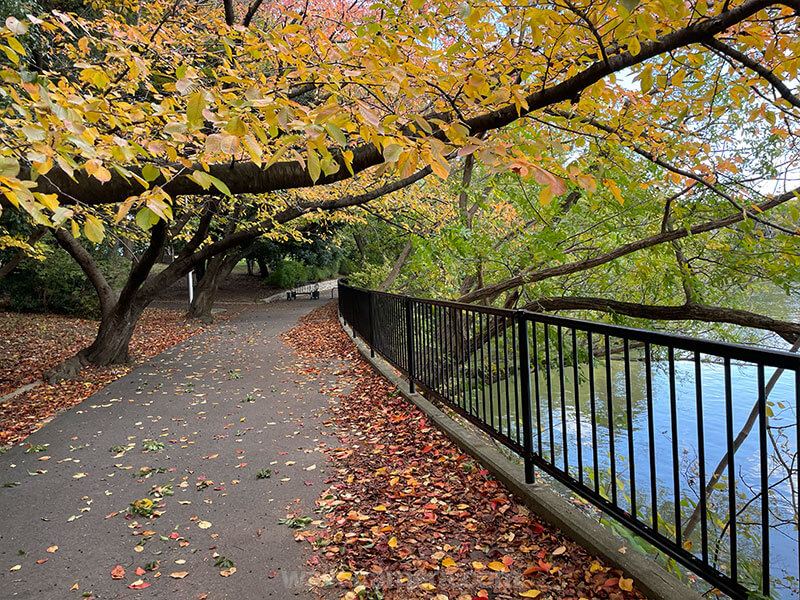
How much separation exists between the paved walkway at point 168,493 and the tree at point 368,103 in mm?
2019

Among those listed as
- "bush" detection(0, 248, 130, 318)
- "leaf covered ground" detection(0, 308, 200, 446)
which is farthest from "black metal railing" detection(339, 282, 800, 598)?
"bush" detection(0, 248, 130, 318)

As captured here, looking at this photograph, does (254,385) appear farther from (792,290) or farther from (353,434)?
(792,290)

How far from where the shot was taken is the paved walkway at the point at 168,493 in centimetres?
274

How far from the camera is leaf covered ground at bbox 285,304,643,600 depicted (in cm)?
244

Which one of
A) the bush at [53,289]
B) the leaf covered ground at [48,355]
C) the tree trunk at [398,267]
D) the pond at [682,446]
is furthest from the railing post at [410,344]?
the bush at [53,289]

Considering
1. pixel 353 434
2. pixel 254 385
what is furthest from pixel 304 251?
pixel 353 434

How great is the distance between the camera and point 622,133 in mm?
4855

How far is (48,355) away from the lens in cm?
999

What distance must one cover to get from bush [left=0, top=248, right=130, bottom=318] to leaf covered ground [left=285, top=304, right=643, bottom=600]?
49.6 ft

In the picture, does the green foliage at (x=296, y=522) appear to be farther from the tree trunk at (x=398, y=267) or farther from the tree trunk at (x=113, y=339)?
the tree trunk at (x=398, y=267)

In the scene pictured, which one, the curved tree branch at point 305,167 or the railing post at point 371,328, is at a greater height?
the curved tree branch at point 305,167

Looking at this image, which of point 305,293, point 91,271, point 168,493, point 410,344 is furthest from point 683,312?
point 305,293

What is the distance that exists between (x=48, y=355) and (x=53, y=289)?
7.25 m

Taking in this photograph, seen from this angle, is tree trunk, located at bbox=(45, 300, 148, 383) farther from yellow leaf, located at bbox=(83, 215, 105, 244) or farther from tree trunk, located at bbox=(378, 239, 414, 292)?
yellow leaf, located at bbox=(83, 215, 105, 244)
